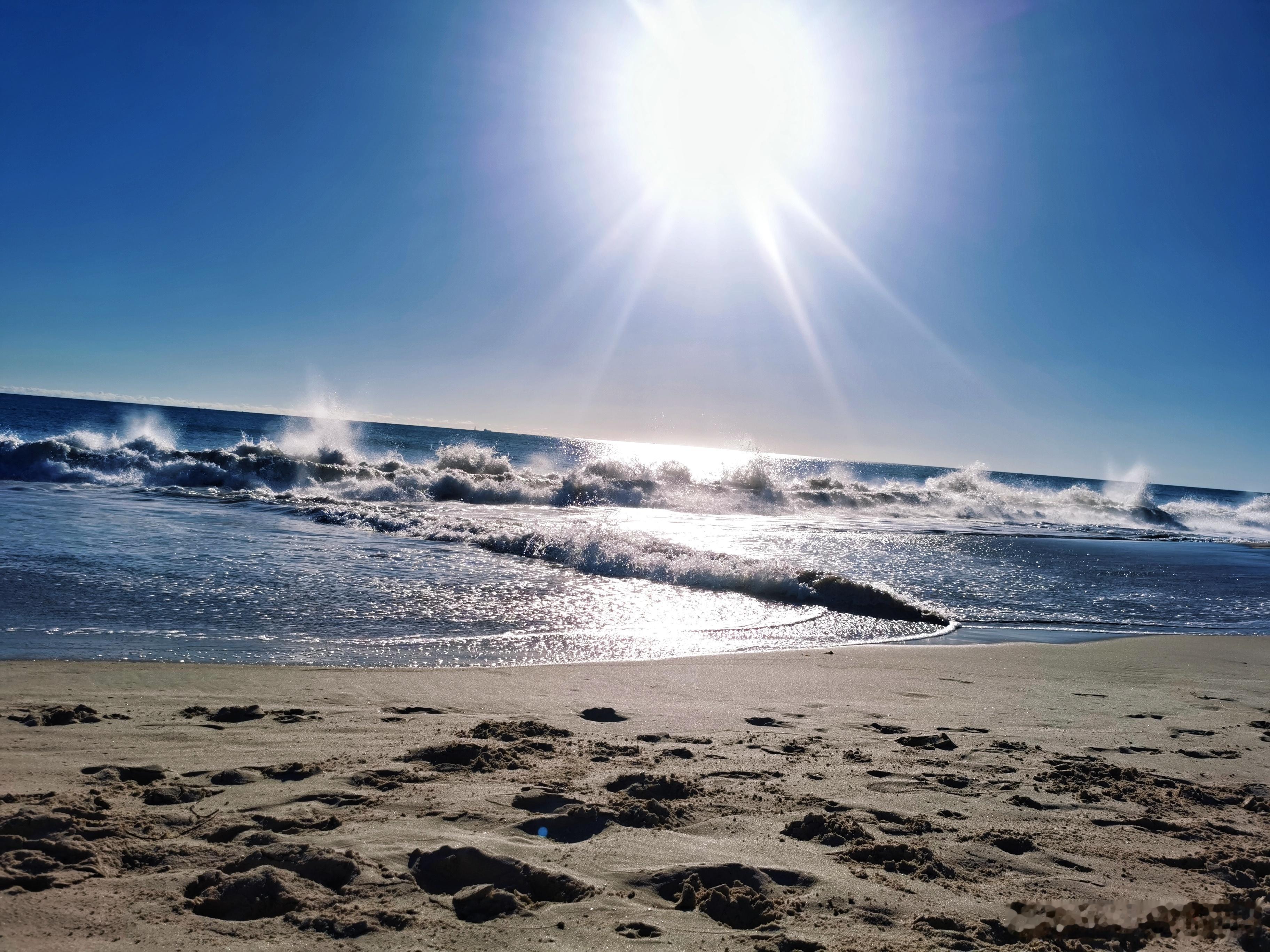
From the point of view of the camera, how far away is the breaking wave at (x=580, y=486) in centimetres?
2331

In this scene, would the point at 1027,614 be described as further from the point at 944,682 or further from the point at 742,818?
the point at 742,818

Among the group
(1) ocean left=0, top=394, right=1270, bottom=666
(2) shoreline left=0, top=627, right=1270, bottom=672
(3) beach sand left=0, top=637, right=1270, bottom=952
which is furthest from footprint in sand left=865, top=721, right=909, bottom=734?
(1) ocean left=0, top=394, right=1270, bottom=666

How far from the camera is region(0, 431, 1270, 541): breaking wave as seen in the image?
23.3 m

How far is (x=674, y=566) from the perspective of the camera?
11617 millimetres

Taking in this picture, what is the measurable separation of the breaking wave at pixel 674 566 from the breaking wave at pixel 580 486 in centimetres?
855

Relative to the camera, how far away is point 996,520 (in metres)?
32.9

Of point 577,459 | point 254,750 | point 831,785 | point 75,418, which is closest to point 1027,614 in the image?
point 831,785

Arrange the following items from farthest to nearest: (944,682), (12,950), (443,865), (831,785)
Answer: (944,682) < (831,785) < (443,865) < (12,950)

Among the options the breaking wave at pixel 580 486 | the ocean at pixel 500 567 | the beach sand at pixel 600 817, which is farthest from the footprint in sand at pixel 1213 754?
the breaking wave at pixel 580 486

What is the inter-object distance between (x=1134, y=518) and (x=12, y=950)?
45856 millimetres

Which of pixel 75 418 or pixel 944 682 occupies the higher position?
pixel 75 418

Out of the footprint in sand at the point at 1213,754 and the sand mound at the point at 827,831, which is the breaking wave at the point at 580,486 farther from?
the footprint in sand at the point at 1213,754

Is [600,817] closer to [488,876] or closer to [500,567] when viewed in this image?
[488,876]

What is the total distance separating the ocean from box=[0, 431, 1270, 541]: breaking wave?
13 centimetres
